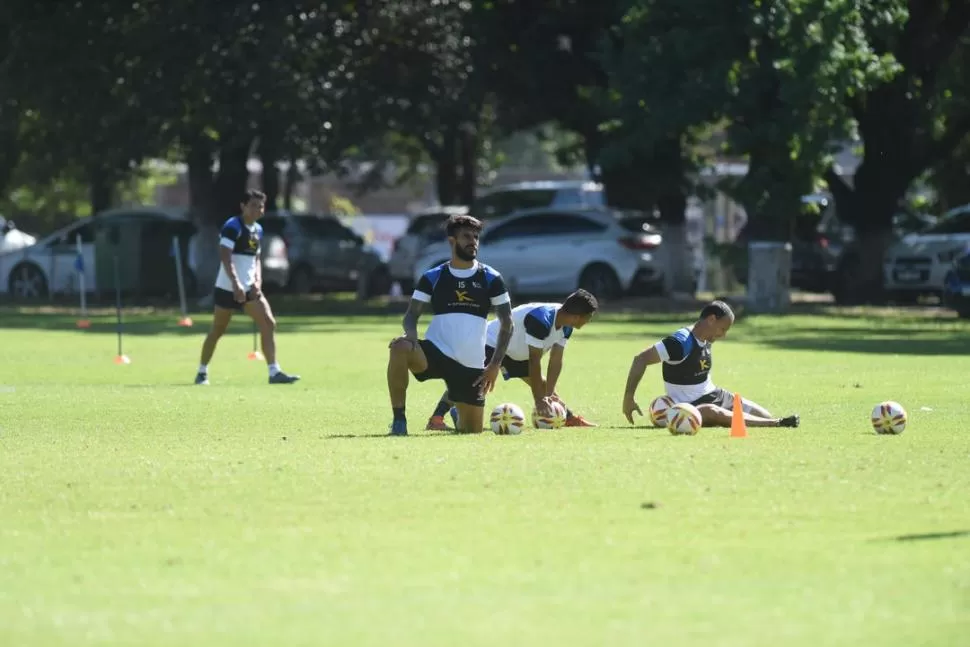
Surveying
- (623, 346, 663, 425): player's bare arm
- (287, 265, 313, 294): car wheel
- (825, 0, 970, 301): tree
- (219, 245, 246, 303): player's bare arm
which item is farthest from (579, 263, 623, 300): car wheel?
(623, 346, 663, 425): player's bare arm

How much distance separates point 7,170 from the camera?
46531 mm

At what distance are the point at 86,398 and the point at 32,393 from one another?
0.89 m

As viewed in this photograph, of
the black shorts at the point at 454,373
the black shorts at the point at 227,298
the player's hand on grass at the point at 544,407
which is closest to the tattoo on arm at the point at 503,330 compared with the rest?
the black shorts at the point at 454,373

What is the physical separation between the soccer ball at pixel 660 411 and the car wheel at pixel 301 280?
3027 centimetres

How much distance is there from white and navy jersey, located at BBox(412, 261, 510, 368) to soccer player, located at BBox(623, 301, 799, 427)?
46.6 inches

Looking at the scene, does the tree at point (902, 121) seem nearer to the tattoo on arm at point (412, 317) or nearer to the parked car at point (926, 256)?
the parked car at point (926, 256)

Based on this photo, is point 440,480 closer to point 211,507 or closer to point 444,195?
point 211,507

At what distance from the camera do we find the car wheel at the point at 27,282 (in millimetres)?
44594

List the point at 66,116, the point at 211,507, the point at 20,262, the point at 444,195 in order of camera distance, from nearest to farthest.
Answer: the point at 211,507
the point at 66,116
the point at 20,262
the point at 444,195

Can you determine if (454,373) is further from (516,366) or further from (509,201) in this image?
(509,201)

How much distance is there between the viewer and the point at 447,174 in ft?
170

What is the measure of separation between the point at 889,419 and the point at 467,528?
5329 mm

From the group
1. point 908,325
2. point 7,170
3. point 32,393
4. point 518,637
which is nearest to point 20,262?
point 7,170

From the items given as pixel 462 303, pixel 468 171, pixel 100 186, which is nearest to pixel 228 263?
pixel 462 303
